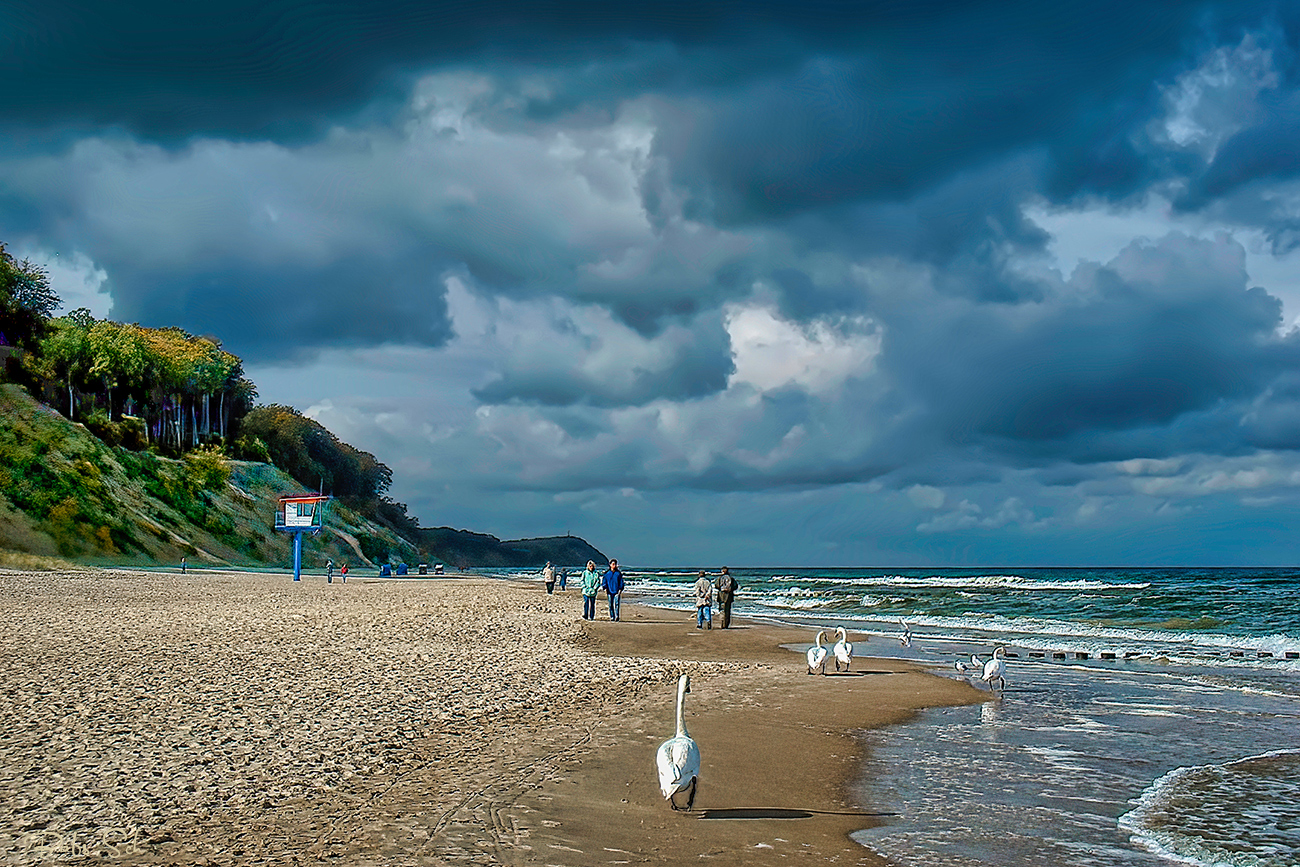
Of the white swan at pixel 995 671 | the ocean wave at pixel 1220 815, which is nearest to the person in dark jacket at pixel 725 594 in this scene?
the white swan at pixel 995 671

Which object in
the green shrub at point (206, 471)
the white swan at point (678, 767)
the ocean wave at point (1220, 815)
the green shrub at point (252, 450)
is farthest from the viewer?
the green shrub at point (252, 450)

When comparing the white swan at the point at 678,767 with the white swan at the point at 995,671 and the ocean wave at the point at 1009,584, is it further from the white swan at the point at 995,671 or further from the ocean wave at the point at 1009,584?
the ocean wave at the point at 1009,584

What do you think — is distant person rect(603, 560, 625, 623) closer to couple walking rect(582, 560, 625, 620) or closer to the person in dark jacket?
couple walking rect(582, 560, 625, 620)

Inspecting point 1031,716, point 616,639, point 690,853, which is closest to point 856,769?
point 690,853

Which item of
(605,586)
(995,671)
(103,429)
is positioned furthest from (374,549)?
(995,671)

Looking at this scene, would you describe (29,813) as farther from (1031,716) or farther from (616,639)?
(616,639)

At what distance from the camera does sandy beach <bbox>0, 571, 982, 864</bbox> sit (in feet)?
21.5

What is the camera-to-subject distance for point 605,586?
29719 mm

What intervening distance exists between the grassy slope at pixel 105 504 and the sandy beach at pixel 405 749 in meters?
39.1

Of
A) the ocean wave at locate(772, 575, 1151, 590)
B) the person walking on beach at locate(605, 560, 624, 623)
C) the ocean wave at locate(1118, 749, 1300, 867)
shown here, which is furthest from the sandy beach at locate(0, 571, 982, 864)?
the ocean wave at locate(772, 575, 1151, 590)

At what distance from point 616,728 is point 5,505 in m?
52.7

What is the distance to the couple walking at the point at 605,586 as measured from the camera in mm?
29141

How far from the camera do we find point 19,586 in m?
29.8

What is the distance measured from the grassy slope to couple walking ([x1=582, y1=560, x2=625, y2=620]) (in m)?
35.9
